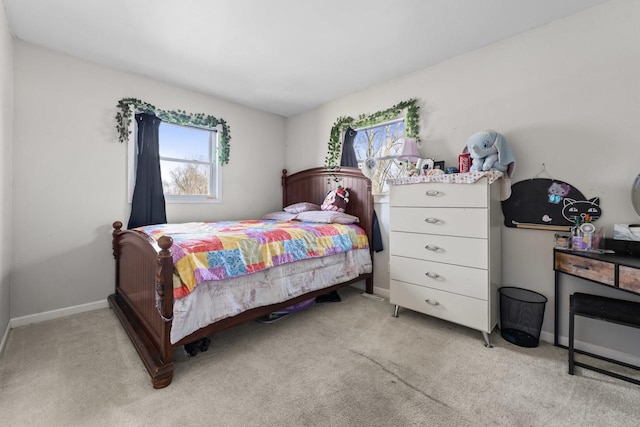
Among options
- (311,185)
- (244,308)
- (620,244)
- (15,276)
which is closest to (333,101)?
(311,185)

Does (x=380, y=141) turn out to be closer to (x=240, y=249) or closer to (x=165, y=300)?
(x=240, y=249)

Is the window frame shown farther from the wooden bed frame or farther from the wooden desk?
the wooden desk

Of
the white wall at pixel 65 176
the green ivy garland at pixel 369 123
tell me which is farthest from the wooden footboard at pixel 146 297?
the green ivy garland at pixel 369 123

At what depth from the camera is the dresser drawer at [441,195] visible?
6.41 ft

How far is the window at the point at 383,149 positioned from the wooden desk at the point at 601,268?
151cm

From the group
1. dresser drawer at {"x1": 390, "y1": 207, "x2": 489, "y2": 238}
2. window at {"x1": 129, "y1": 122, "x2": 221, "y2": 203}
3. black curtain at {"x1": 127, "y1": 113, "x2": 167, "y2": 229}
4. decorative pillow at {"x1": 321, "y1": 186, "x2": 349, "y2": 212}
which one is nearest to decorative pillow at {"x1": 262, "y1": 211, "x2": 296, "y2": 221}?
decorative pillow at {"x1": 321, "y1": 186, "x2": 349, "y2": 212}

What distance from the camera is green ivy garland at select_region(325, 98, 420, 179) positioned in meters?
2.79

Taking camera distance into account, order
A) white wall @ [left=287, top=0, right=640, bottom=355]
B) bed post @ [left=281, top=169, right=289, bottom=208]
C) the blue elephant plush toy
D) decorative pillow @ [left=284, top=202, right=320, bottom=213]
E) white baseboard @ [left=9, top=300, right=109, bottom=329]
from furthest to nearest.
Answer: bed post @ [left=281, top=169, right=289, bottom=208] < decorative pillow @ [left=284, top=202, right=320, bottom=213] < white baseboard @ [left=9, top=300, right=109, bottom=329] < the blue elephant plush toy < white wall @ [left=287, top=0, right=640, bottom=355]

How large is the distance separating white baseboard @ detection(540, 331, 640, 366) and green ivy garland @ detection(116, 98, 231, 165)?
372 cm

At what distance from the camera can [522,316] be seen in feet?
6.63

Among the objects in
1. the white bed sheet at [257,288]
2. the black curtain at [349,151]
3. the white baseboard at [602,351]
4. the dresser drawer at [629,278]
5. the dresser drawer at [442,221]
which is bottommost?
the white baseboard at [602,351]

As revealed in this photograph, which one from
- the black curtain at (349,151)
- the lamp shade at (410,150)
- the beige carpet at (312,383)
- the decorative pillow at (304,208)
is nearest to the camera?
the beige carpet at (312,383)

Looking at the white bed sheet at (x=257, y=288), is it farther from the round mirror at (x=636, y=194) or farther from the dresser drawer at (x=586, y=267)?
the round mirror at (x=636, y=194)

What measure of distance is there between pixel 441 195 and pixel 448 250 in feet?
1.43
